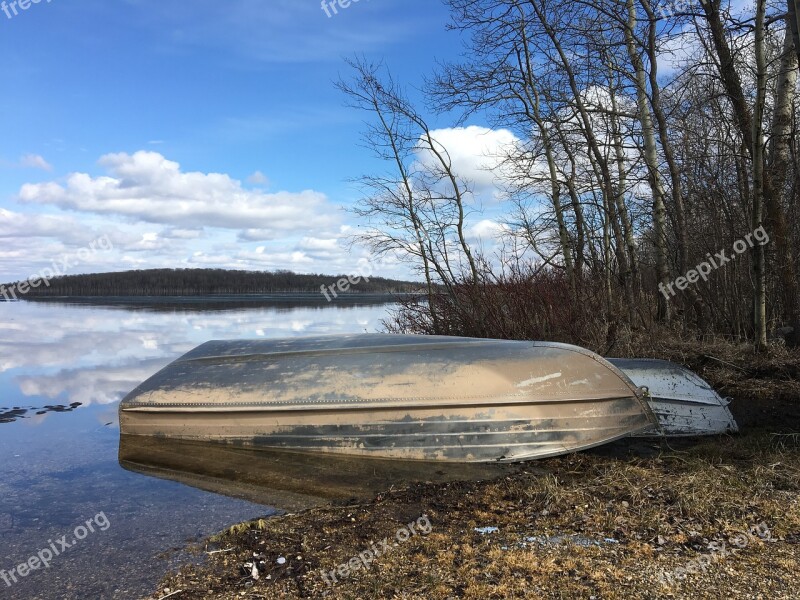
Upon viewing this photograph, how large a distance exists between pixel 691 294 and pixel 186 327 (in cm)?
1463

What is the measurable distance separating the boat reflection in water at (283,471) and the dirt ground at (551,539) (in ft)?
0.91

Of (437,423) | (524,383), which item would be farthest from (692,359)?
(437,423)

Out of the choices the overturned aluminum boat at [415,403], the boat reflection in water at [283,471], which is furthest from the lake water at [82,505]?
the overturned aluminum boat at [415,403]

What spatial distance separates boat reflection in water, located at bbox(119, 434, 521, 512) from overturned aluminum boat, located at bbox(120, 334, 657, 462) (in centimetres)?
12

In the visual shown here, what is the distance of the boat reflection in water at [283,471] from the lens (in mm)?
4379

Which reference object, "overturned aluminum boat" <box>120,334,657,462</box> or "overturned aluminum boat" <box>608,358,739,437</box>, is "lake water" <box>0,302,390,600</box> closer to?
"overturned aluminum boat" <box>120,334,657,462</box>

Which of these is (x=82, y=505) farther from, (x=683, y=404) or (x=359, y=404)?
(x=683, y=404)

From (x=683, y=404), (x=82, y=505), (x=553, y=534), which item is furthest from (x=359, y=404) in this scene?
(x=683, y=404)

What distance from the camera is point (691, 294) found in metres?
9.38

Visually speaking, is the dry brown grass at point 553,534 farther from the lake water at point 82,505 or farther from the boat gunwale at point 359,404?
the boat gunwale at point 359,404

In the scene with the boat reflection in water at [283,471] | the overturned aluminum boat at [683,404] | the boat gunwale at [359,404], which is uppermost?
the boat gunwale at [359,404]

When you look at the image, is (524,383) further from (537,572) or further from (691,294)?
(691,294)

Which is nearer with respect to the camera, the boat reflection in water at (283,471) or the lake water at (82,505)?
the lake water at (82,505)

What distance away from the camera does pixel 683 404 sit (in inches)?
217
